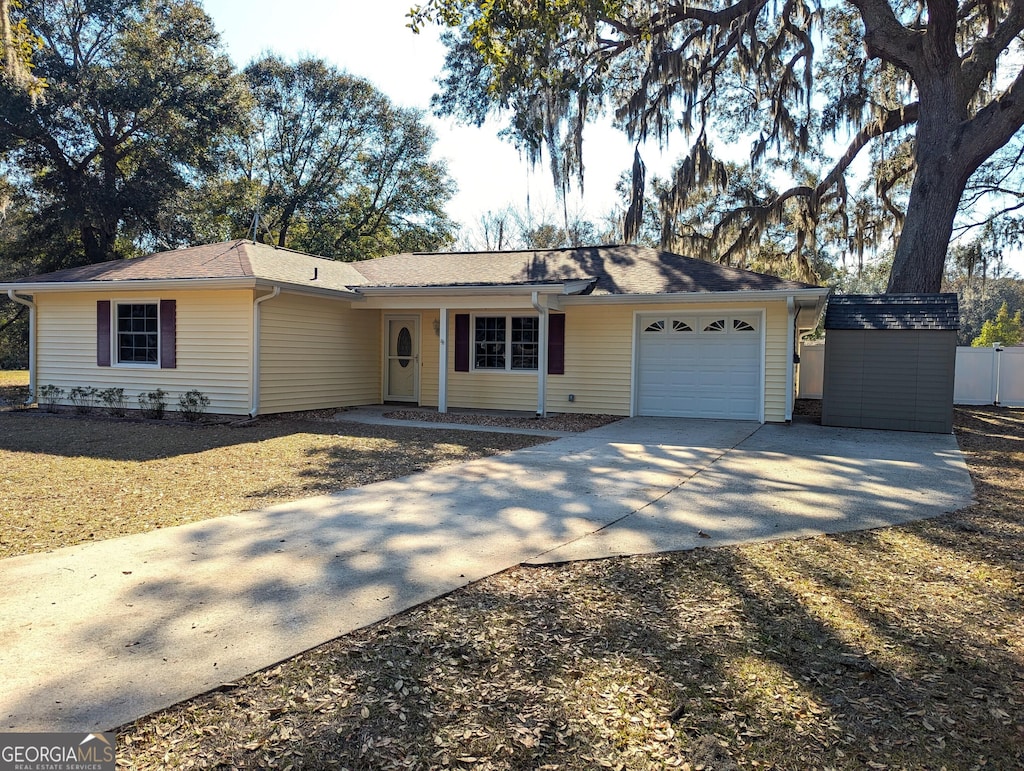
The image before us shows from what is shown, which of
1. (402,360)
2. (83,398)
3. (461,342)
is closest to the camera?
(83,398)

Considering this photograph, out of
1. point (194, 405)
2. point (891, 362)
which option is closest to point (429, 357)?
point (194, 405)

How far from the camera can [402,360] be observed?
14.8m

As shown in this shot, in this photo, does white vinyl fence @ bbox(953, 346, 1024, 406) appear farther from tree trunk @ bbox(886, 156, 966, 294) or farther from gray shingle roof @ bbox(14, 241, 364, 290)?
gray shingle roof @ bbox(14, 241, 364, 290)

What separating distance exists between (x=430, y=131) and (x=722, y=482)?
26.7 metres

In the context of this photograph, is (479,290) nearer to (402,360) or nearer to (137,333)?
(402,360)

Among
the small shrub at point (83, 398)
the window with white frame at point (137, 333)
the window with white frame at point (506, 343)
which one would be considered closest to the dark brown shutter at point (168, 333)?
the window with white frame at point (137, 333)

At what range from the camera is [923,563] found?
4355mm

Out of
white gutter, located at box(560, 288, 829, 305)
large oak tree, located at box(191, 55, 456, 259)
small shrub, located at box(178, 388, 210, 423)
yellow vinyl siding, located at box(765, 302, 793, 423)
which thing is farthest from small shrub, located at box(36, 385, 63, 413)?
large oak tree, located at box(191, 55, 456, 259)

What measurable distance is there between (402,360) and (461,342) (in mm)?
1686

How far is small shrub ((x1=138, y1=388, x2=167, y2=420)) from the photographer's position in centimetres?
1208

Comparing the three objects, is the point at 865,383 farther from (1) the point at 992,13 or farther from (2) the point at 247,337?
(2) the point at 247,337

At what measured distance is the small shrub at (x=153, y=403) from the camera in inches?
476

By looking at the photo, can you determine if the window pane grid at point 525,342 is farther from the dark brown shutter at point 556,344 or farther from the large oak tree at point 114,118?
the large oak tree at point 114,118
